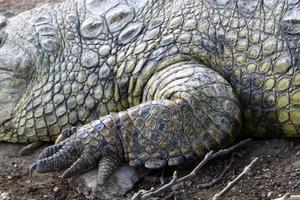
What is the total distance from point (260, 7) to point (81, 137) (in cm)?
126

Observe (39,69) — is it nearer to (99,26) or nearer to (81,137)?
(99,26)

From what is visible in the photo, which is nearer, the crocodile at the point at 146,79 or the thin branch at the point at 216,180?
the thin branch at the point at 216,180

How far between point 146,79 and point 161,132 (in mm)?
513

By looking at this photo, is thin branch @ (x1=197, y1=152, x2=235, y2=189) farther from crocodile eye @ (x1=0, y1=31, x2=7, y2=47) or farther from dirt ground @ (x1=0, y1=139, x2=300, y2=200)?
crocodile eye @ (x1=0, y1=31, x2=7, y2=47)

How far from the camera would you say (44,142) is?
5480mm

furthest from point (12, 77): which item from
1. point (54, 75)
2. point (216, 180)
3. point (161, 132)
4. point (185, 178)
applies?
point (185, 178)

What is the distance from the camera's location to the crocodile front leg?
470 centimetres

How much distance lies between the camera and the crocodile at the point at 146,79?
472cm

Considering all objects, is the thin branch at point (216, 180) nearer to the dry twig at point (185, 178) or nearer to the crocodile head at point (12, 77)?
the dry twig at point (185, 178)

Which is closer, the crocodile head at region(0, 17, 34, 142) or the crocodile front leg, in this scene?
the crocodile front leg

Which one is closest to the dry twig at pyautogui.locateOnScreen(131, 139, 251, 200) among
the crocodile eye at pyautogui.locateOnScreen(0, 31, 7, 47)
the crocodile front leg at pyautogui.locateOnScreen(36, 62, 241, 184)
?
the crocodile front leg at pyautogui.locateOnScreen(36, 62, 241, 184)

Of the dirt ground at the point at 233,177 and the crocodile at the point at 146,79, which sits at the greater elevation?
the crocodile at the point at 146,79

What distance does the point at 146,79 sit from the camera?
510 cm

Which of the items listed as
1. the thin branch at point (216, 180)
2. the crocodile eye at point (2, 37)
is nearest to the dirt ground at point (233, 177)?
A: the thin branch at point (216, 180)
